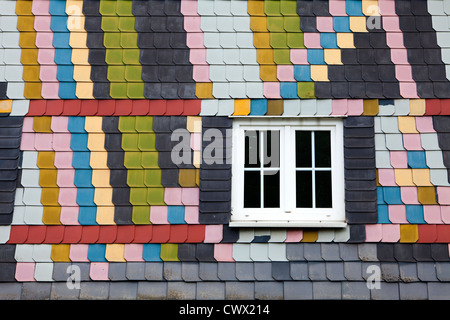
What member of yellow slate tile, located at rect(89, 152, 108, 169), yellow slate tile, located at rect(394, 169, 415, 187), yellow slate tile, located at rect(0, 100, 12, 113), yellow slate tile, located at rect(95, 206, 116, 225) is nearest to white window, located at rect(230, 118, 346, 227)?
yellow slate tile, located at rect(394, 169, 415, 187)

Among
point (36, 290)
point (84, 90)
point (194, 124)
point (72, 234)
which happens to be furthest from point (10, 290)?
point (194, 124)

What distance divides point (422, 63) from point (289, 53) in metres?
1.62

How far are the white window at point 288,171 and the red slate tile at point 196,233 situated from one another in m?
0.38

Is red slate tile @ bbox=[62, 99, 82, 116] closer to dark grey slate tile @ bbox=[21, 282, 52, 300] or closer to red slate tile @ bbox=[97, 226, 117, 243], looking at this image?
red slate tile @ bbox=[97, 226, 117, 243]

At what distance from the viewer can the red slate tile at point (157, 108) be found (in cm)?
554

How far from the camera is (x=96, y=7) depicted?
578 cm

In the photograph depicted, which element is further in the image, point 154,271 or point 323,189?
point 323,189

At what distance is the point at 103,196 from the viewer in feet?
17.6

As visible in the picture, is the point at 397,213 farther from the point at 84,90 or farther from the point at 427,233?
the point at 84,90

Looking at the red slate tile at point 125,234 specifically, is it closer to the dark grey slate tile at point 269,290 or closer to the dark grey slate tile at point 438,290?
the dark grey slate tile at point 269,290

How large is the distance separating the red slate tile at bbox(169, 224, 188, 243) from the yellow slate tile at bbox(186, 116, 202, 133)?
114cm

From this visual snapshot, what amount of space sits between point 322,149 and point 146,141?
6.95 feet

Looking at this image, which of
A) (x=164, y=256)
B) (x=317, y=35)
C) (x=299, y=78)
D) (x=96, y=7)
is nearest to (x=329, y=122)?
(x=299, y=78)

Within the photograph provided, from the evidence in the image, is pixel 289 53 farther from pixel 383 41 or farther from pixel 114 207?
pixel 114 207
